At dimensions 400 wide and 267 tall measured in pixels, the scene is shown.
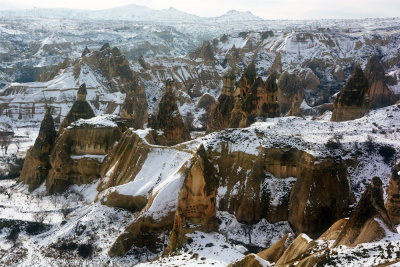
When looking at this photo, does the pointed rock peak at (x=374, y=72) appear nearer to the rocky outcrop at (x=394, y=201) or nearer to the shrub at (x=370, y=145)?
the shrub at (x=370, y=145)

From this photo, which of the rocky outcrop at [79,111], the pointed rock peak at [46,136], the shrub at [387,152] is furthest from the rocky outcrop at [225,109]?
the shrub at [387,152]

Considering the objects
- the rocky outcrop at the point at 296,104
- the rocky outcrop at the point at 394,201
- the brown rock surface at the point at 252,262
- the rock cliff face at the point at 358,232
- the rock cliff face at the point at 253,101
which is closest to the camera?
the rock cliff face at the point at 358,232

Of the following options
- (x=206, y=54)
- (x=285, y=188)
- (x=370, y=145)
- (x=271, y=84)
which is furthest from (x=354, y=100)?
(x=206, y=54)

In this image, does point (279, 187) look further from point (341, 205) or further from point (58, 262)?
point (58, 262)

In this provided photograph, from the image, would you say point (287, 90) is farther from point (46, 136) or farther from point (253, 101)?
point (46, 136)

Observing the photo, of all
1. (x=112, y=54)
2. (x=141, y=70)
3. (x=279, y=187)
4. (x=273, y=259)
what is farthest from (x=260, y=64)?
(x=273, y=259)
